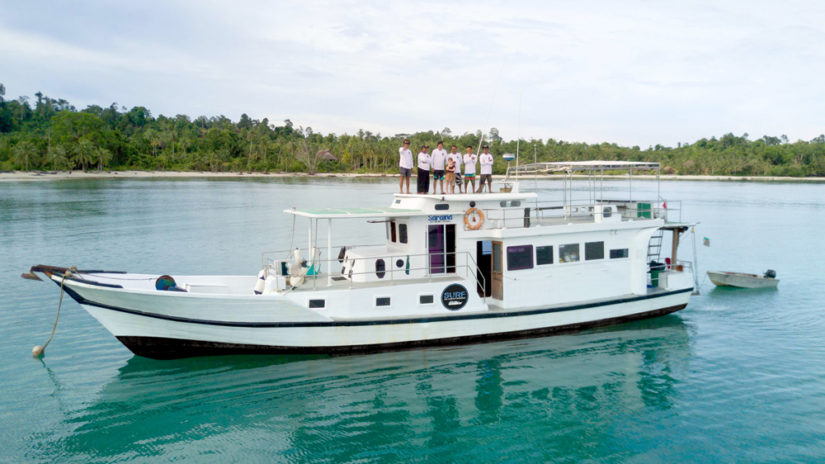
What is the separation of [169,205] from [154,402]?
138ft

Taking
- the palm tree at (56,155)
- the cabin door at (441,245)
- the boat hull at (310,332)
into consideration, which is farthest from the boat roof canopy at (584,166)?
the palm tree at (56,155)

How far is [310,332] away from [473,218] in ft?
14.9

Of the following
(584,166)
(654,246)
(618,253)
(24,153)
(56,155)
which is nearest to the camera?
(618,253)

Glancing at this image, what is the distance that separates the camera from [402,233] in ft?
43.4

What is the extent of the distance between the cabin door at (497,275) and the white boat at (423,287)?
0.02 meters

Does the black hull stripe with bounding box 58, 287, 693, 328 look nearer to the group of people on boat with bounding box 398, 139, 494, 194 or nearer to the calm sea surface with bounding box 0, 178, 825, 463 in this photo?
the calm sea surface with bounding box 0, 178, 825, 463

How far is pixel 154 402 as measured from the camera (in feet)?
33.4

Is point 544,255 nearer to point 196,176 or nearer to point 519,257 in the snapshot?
point 519,257

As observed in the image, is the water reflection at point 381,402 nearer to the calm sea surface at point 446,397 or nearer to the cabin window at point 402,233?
the calm sea surface at point 446,397

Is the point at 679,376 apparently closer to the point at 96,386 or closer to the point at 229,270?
the point at 96,386

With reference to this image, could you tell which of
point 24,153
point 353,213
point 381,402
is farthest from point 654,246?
point 24,153

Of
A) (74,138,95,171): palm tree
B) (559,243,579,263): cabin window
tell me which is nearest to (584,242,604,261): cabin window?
(559,243,579,263): cabin window

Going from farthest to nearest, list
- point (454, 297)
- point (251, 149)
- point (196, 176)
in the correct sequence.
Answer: point (251, 149)
point (196, 176)
point (454, 297)

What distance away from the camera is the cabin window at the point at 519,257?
12852mm
